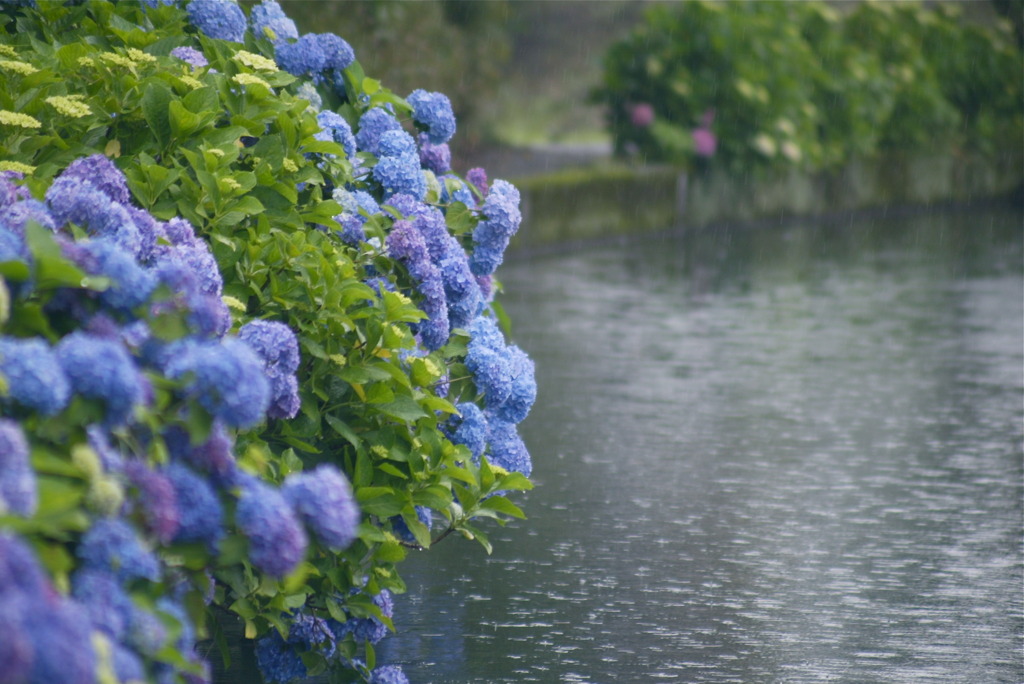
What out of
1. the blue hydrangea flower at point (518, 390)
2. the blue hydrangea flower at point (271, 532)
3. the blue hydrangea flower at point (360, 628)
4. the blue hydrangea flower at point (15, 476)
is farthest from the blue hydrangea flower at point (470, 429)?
the blue hydrangea flower at point (15, 476)

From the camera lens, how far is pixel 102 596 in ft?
6.86

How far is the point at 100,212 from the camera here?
295cm

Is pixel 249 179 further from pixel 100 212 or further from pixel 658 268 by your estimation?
pixel 658 268

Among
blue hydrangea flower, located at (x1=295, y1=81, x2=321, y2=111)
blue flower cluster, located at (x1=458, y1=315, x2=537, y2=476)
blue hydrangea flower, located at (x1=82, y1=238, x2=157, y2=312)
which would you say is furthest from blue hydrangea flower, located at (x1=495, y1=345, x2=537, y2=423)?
blue hydrangea flower, located at (x1=82, y1=238, x2=157, y2=312)

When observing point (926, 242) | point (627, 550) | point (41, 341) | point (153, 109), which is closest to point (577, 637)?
point (627, 550)

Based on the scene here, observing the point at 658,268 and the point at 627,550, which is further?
the point at 658,268

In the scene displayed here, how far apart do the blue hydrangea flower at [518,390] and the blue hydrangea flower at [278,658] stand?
875 mm

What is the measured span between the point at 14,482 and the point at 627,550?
3.53m

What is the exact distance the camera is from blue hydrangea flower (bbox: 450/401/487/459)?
152 inches

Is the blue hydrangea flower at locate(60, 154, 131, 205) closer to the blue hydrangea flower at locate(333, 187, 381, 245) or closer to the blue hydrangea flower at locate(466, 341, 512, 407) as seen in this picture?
the blue hydrangea flower at locate(333, 187, 381, 245)

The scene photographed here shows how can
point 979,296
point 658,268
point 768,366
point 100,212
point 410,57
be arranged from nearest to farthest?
point 100,212
point 768,366
point 979,296
point 658,268
point 410,57

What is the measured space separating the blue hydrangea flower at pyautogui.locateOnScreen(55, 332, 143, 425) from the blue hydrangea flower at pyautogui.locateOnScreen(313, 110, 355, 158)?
1.95 metres

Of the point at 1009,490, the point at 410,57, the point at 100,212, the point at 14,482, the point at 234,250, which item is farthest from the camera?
the point at 410,57

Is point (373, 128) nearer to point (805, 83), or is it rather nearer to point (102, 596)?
point (102, 596)
